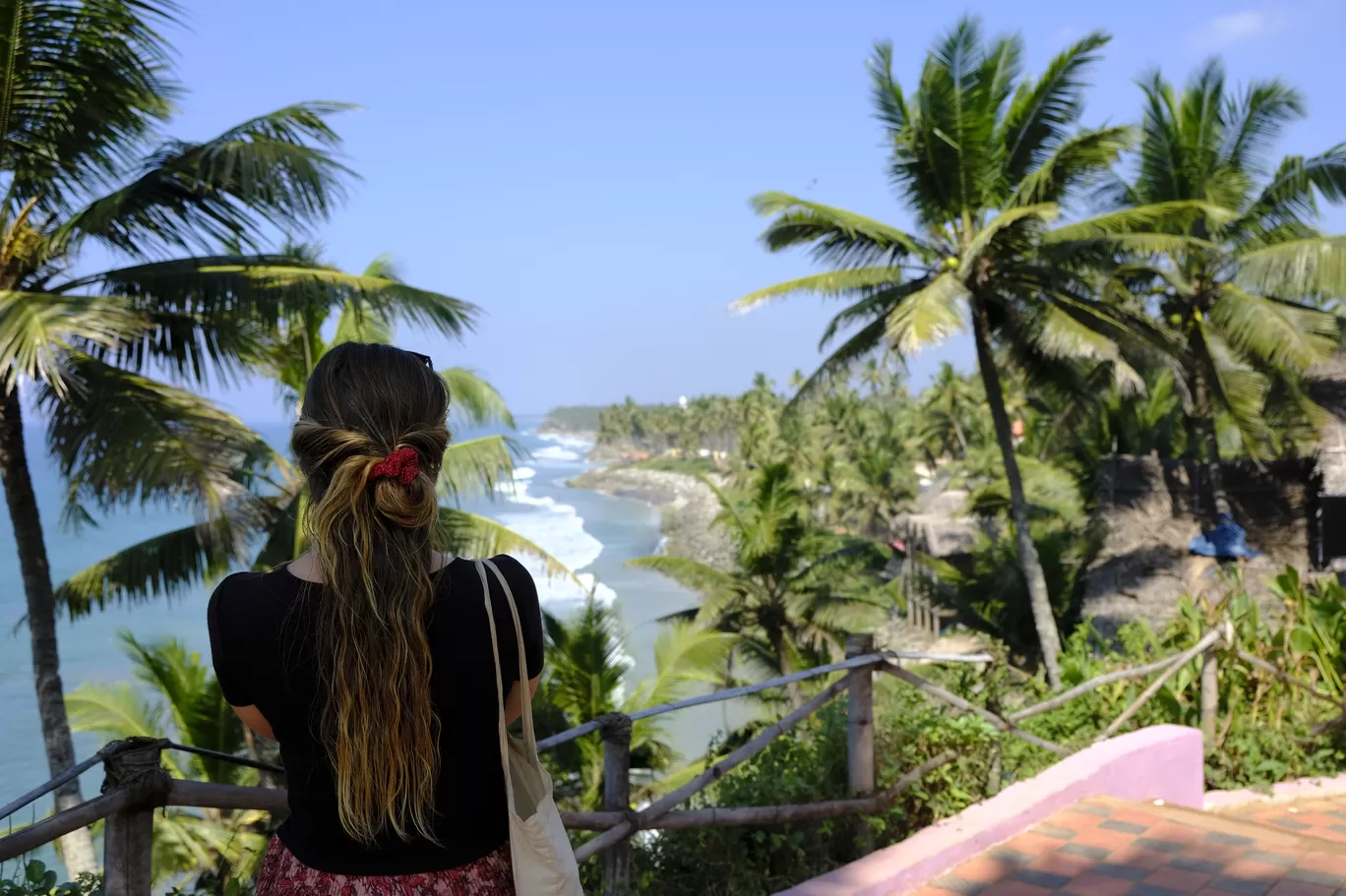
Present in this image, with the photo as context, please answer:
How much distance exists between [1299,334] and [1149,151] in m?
3.85

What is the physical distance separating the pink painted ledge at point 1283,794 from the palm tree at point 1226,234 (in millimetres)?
9219

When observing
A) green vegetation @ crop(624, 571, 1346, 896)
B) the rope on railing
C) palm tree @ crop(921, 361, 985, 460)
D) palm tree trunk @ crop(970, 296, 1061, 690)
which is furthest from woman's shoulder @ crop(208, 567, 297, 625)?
palm tree @ crop(921, 361, 985, 460)

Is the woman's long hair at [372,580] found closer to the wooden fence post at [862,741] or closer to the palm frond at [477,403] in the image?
the wooden fence post at [862,741]

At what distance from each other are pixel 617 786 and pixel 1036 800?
1.88m

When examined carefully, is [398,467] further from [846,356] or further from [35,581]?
[846,356]


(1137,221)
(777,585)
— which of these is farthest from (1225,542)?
(777,585)

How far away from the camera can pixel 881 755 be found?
3.96m

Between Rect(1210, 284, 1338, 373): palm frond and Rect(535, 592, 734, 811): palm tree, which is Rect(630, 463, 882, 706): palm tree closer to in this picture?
Rect(535, 592, 734, 811): palm tree

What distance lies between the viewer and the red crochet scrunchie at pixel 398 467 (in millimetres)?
1325

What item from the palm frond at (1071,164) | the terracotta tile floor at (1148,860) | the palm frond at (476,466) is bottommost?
the terracotta tile floor at (1148,860)

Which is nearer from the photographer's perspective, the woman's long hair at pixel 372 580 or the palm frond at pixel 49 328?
the woman's long hair at pixel 372 580

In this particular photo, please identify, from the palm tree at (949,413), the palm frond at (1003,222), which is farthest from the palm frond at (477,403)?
the palm tree at (949,413)

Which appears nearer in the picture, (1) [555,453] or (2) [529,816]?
(2) [529,816]

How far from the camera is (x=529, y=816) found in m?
1.43
